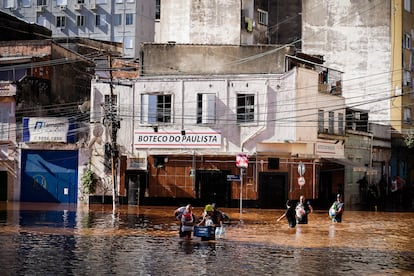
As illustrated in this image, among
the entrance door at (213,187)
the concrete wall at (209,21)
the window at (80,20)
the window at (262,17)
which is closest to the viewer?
the entrance door at (213,187)

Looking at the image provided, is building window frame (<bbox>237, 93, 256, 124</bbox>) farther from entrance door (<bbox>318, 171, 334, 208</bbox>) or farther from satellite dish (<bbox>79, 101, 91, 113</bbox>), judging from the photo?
satellite dish (<bbox>79, 101, 91, 113</bbox>)

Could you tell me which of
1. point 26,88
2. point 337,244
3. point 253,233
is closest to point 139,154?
point 26,88

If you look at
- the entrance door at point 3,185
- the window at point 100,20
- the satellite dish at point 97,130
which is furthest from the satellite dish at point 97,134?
the window at point 100,20

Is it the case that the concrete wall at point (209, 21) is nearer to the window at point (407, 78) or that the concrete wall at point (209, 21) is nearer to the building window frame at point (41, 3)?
the window at point (407, 78)

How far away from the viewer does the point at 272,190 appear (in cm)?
4472

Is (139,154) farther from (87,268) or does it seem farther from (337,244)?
(87,268)

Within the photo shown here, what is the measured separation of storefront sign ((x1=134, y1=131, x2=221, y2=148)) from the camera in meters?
44.5

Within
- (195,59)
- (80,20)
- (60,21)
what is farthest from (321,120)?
(60,21)

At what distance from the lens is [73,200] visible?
155ft

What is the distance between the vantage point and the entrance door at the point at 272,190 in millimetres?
44438

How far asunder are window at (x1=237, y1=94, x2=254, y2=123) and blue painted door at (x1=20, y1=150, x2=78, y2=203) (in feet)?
38.0

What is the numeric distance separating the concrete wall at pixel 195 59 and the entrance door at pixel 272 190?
7525 mm

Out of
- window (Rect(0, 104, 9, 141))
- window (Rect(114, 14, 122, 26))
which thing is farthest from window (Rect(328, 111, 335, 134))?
window (Rect(114, 14, 122, 26))

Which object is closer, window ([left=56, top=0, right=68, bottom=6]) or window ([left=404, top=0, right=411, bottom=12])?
window ([left=404, top=0, right=411, bottom=12])
